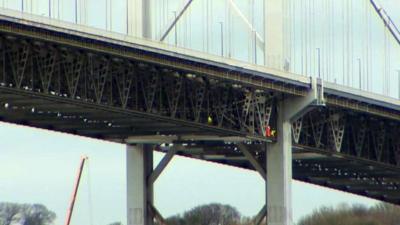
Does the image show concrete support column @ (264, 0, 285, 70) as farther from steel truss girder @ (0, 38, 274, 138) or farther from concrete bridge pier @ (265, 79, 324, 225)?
concrete bridge pier @ (265, 79, 324, 225)

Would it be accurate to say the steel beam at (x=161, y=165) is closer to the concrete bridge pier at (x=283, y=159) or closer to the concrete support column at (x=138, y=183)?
the concrete support column at (x=138, y=183)

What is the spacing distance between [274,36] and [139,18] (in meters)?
7.89

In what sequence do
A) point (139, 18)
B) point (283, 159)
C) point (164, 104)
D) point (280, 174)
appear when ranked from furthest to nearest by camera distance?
point (280, 174) < point (283, 159) < point (139, 18) < point (164, 104)

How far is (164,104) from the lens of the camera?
121m

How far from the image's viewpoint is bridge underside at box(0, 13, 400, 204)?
111188 mm

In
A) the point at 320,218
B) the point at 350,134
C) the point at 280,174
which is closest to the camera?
the point at 280,174

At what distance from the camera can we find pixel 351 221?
19150 cm

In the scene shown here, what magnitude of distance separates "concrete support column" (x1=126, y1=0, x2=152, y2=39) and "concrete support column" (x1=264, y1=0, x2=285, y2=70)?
266 inches

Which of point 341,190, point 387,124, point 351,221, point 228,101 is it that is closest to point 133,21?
point 228,101

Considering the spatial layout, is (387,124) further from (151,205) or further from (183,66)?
(183,66)

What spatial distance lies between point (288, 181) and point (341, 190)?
31.2 metres

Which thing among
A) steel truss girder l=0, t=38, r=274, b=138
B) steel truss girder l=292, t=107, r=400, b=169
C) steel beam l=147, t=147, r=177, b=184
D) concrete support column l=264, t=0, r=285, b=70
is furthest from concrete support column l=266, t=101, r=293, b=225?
steel beam l=147, t=147, r=177, b=184

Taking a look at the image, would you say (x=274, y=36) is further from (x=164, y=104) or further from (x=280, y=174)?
(x=164, y=104)

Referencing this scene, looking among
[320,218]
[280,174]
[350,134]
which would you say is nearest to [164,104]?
[280,174]
